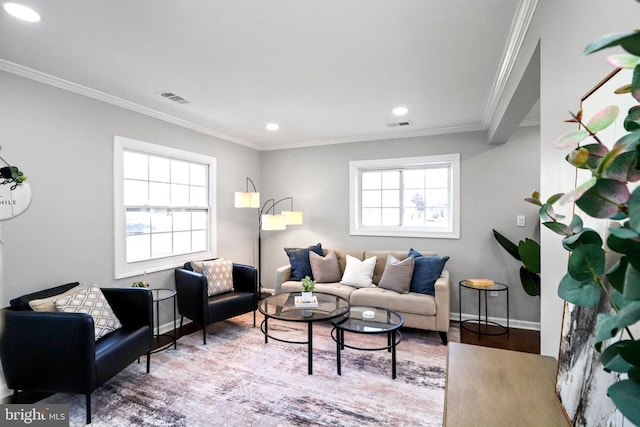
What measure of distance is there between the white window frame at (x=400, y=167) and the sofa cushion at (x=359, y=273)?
0.62m

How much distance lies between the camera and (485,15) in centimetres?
185

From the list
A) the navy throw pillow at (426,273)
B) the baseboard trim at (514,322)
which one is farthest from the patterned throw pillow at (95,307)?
the baseboard trim at (514,322)

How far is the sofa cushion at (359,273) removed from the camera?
13.4 feet

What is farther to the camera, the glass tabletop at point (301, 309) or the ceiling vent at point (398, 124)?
the ceiling vent at point (398, 124)

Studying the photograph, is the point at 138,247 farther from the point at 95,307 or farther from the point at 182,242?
the point at 95,307

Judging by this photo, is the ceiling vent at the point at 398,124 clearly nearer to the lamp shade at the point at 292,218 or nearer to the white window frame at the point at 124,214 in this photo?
the lamp shade at the point at 292,218

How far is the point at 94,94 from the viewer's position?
3027 millimetres

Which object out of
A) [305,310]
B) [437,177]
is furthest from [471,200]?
[305,310]

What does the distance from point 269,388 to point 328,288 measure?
5.21 feet

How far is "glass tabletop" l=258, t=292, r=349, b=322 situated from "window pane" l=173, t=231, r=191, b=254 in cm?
140

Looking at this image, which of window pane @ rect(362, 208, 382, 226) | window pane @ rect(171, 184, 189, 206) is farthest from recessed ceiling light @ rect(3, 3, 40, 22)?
window pane @ rect(362, 208, 382, 226)

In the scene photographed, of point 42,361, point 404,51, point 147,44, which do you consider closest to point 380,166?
point 404,51

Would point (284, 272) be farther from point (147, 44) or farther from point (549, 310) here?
point (549, 310)

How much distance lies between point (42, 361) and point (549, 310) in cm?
297
